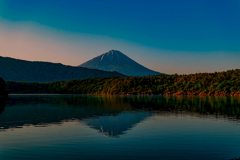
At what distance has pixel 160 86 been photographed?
420 feet

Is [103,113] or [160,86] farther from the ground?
[160,86]

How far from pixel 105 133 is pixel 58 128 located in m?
4.61

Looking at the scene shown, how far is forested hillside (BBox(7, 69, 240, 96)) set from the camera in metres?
106

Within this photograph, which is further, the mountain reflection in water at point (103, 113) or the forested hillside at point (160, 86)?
the forested hillside at point (160, 86)

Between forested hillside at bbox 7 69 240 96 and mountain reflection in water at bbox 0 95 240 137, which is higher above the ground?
forested hillside at bbox 7 69 240 96

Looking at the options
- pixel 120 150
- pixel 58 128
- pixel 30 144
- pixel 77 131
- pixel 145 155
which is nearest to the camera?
pixel 145 155

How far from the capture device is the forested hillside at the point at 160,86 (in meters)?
106

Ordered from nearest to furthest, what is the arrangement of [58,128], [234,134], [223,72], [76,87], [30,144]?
[30,144]
[234,134]
[58,128]
[223,72]
[76,87]

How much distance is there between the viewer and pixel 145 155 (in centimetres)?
1299

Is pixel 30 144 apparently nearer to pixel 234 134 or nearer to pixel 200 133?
pixel 200 133

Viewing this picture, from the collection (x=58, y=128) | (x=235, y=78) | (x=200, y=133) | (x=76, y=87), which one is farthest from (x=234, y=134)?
(x=76, y=87)

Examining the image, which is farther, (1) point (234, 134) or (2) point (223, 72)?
(2) point (223, 72)

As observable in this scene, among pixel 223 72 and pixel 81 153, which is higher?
pixel 223 72

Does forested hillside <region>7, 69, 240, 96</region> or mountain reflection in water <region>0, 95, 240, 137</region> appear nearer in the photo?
mountain reflection in water <region>0, 95, 240, 137</region>
